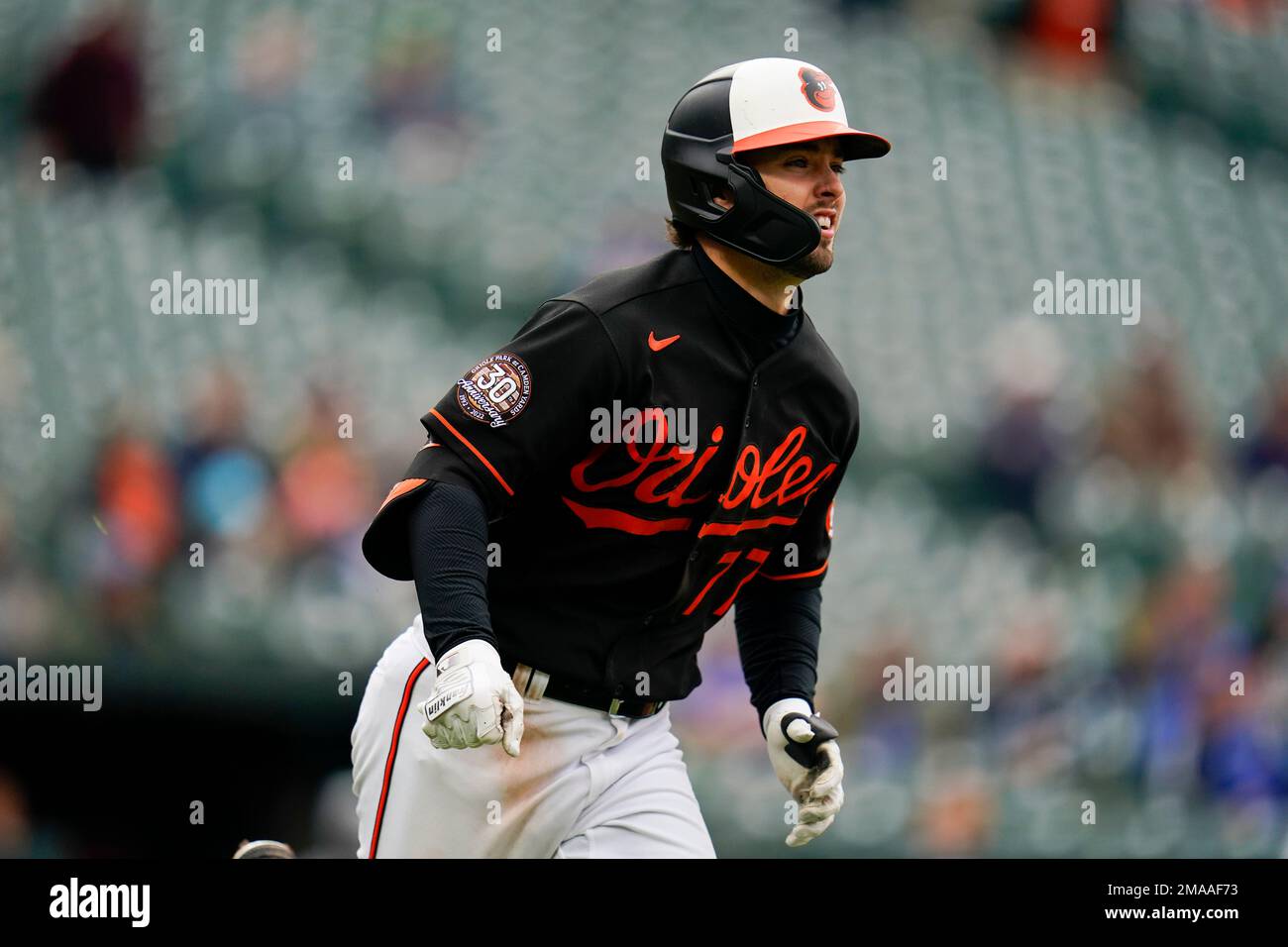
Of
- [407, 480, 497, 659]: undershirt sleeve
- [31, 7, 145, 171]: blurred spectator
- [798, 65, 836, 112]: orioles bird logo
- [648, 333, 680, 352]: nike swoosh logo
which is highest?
[31, 7, 145, 171]: blurred spectator

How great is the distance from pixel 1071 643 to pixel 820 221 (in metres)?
2.75

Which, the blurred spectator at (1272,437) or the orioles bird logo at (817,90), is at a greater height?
the orioles bird logo at (817,90)

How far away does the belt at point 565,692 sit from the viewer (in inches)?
123

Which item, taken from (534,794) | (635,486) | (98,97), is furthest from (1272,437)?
(98,97)

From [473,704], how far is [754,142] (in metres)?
1.26

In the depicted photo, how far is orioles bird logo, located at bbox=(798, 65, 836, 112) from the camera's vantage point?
3.18 metres

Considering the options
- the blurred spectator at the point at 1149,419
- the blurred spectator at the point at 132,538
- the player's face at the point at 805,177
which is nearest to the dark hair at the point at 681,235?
the player's face at the point at 805,177

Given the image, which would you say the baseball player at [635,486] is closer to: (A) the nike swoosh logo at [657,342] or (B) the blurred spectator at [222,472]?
(A) the nike swoosh logo at [657,342]

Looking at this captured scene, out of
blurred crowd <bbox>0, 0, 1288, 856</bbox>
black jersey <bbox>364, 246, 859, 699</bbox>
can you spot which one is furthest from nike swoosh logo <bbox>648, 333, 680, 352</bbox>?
blurred crowd <bbox>0, 0, 1288, 856</bbox>

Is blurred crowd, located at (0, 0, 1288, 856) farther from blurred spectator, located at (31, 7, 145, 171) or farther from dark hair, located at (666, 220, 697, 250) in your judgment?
dark hair, located at (666, 220, 697, 250)

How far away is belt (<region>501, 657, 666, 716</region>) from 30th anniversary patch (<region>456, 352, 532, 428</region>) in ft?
1.64

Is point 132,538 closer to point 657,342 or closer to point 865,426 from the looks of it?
point 865,426

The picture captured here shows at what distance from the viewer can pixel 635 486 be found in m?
3.12

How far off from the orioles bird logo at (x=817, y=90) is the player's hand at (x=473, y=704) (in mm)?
1269
